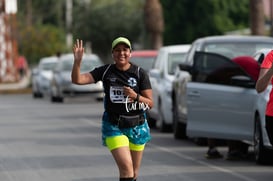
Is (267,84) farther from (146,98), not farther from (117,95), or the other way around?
(117,95)

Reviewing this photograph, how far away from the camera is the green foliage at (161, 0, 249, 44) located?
Answer: 63.0 metres

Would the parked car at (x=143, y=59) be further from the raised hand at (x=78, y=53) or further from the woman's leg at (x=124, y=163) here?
the woman's leg at (x=124, y=163)

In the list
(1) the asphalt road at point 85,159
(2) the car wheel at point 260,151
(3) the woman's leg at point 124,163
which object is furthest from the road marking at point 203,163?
(3) the woman's leg at point 124,163

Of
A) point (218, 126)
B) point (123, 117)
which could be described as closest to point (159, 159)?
point (218, 126)

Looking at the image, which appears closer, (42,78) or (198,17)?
(42,78)

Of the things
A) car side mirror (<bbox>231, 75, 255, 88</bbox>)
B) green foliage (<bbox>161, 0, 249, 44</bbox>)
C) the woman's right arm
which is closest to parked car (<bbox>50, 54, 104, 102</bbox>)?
car side mirror (<bbox>231, 75, 255, 88</bbox>)

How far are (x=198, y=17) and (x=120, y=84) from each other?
173 feet

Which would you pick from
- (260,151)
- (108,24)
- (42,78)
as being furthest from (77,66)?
(108,24)

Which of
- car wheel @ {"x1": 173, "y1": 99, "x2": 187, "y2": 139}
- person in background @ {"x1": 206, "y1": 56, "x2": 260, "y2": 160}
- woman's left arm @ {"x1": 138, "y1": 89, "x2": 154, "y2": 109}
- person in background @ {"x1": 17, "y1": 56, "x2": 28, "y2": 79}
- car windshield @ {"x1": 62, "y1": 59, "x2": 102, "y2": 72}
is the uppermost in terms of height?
woman's left arm @ {"x1": 138, "y1": 89, "x2": 154, "y2": 109}

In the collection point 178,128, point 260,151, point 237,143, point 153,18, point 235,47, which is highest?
point 235,47

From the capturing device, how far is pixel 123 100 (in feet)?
36.2

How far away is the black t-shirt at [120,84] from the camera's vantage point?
11.0 meters

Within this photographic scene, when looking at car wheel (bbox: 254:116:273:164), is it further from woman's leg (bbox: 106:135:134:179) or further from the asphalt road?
woman's leg (bbox: 106:135:134:179)

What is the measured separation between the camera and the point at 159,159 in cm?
1681
